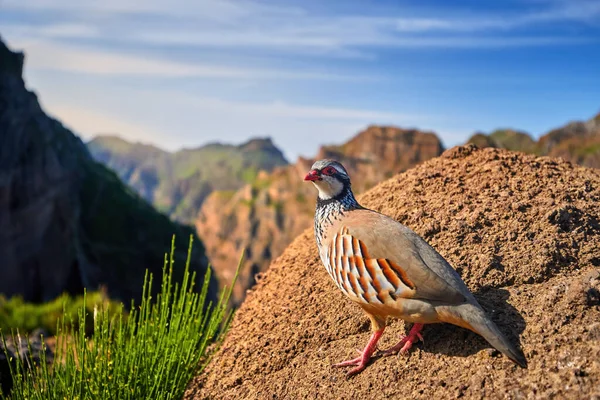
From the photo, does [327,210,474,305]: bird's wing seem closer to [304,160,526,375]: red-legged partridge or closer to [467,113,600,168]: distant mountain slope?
[304,160,526,375]: red-legged partridge

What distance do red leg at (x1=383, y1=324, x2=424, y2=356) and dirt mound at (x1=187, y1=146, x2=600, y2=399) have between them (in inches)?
2.7

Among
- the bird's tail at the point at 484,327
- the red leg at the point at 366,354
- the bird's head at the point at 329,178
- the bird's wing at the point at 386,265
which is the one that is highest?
the bird's head at the point at 329,178

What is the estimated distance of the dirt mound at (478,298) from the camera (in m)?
4.02

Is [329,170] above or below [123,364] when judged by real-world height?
above

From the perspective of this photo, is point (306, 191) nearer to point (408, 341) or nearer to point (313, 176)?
point (313, 176)

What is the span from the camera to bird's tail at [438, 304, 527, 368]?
3865mm

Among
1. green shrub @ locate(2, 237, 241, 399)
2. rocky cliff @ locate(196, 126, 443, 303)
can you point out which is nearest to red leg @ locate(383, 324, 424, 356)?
green shrub @ locate(2, 237, 241, 399)

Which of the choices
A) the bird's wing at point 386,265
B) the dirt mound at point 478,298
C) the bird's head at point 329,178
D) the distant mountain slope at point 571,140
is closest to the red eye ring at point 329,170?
the bird's head at point 329,178

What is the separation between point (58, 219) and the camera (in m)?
62.7

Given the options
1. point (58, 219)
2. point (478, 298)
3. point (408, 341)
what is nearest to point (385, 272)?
point (408, 341)

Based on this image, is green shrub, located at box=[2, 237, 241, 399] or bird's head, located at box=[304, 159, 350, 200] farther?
green shrub, located at box=[2, 237, 241, 399]

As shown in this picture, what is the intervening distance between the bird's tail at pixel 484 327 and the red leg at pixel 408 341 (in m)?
0.55

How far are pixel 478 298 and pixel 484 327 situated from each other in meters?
0.87

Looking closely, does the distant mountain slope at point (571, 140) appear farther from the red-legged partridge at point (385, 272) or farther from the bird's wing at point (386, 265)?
the bird's wing at point (386, 265)
